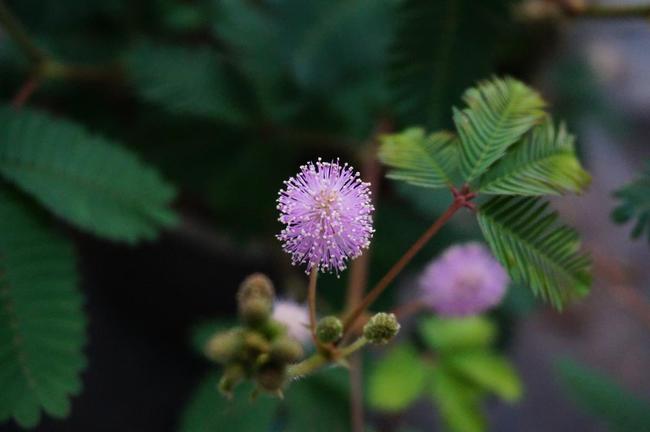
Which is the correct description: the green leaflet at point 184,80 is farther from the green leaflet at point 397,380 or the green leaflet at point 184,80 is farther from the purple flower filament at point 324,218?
the purple flower filament at point 324,218

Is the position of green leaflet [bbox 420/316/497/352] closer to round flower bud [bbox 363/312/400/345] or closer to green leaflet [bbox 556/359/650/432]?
green leaflet [bbox 556/359/650/432]

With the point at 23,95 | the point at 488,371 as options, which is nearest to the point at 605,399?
the point at 488,371

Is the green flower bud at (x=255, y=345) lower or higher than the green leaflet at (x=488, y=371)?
lower

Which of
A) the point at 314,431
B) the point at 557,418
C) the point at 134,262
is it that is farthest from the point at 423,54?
the point at 557,418

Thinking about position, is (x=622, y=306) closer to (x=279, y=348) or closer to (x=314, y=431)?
(x=314, y=431)

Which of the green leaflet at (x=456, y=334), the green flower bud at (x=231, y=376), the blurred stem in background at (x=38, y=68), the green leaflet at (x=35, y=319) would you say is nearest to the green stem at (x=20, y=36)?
the blurred stem in background at (x=38, y=68)

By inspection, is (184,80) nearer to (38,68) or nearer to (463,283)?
(38,68)

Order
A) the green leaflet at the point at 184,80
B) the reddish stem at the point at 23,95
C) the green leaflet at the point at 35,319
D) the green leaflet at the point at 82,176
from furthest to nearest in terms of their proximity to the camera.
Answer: the green leaflet at the point at 184,80, the reddish stem at the point at 23,95, the green leaflet at the point at 82,176, the green leaflet at the point at 35,319
